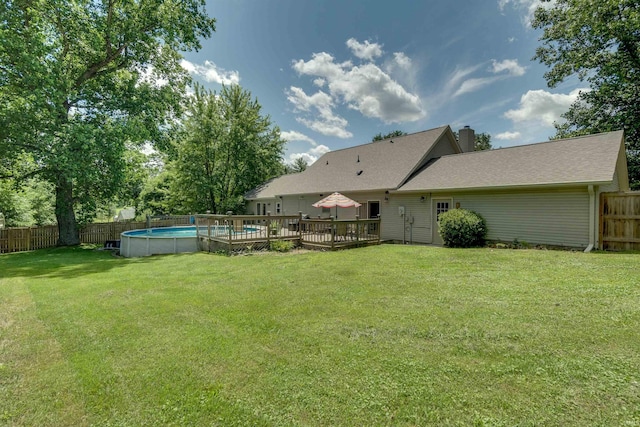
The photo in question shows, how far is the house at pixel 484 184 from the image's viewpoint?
9.70 metres

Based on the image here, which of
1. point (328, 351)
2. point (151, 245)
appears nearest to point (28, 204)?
point (151, 245)

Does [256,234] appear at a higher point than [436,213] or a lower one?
lower

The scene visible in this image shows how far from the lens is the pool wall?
11.8 m

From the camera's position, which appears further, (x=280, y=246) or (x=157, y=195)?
(x=157, y=195)

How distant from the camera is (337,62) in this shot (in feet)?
64.8

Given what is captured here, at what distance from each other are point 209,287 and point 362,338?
3847 mm

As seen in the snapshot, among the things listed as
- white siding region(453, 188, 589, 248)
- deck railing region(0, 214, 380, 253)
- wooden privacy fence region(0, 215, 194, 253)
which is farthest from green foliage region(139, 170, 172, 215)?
white siding region(453, 188, 589, 248)

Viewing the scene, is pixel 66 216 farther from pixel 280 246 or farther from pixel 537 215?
pixel 537 215

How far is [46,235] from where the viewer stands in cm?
1411

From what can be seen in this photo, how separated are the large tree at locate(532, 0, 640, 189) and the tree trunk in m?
28.1

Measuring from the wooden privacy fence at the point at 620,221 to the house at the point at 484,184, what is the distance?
25 centimetres

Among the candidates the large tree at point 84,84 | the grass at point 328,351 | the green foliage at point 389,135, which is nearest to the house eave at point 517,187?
the grass at point 328,351

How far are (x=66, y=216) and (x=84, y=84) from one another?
22.5 feet

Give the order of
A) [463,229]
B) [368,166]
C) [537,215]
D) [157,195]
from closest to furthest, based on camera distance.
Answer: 1. [537,215]
2. [463,229]
3. [368,166]
4. [157,195]
